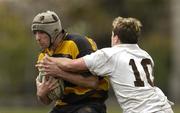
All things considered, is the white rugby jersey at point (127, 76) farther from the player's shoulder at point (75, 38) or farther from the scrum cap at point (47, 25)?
the scrum cap at point (47, 25)

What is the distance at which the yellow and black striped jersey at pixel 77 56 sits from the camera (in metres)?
10.4

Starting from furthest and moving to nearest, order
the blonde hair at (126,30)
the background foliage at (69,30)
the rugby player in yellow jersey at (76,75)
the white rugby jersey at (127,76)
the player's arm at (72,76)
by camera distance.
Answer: the background foliage at (69,30)
the rugby player in yellow jersey at (76,75)
the player's arm at (72,76)
the blonde hair at (126,30)
the white rugby jersey at (127,76)

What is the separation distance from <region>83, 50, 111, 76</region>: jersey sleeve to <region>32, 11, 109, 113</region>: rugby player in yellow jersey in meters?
0.28

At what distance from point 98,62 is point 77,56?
0.45m

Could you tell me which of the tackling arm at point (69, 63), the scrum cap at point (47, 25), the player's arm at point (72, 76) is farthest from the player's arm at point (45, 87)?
the scrum cap at point (47, 25)

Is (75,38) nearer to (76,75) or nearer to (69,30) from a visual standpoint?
(76,75)

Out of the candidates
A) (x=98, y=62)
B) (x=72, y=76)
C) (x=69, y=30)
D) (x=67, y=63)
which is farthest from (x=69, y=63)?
(x=69, y=30)

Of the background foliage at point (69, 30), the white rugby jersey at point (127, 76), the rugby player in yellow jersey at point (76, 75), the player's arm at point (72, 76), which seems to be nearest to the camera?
the white rugby jersey at point (127, 76)

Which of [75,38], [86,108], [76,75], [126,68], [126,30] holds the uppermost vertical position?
[126,30]

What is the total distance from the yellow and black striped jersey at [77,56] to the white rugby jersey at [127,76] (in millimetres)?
357

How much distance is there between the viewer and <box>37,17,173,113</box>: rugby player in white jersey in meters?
9.94

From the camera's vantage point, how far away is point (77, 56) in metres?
10.3

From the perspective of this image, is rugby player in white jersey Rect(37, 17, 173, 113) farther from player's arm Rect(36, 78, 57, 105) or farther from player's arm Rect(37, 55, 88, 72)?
player's arm Rect(36, 78, 57, 105)

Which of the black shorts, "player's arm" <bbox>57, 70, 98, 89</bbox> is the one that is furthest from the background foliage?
"player's arm" <bbox>57, 70, 98, 89</bbox>
